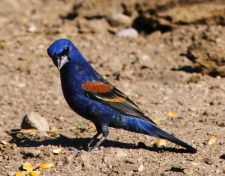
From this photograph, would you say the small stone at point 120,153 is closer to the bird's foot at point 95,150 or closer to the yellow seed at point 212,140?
the bird's foot at point 95,150

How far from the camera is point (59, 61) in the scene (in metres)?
6.39

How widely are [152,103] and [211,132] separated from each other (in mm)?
1505

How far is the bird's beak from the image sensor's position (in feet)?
20.9

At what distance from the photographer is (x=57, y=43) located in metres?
6.36

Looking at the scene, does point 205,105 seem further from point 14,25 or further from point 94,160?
point 14,25

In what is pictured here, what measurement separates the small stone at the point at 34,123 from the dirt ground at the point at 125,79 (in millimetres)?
119

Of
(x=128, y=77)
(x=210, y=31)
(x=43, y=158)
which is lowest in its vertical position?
(x=43, y=158)

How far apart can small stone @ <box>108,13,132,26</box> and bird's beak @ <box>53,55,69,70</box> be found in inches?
184

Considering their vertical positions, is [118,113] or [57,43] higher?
[57,43]

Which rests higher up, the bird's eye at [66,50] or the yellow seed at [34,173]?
the bird's eye at [66,50]

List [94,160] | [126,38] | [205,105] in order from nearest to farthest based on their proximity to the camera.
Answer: [94,160], [205,105], [126,38]

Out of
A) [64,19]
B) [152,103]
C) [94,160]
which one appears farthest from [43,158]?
[64,19]

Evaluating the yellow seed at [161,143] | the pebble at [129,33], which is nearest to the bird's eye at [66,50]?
the yellow seed at [161,143]

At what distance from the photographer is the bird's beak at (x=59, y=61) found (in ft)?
20.9
